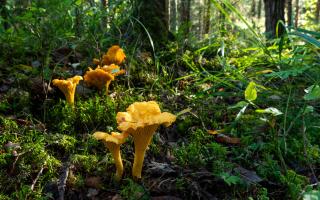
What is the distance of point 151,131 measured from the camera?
207cm

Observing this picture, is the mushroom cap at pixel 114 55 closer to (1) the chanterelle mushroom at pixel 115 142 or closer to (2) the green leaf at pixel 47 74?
(2) the green leaf at pixel 47 74

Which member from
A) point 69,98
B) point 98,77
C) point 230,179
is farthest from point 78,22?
point 230,179

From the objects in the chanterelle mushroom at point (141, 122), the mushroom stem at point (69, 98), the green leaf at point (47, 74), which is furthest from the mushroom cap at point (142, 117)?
the green leaf at point (47, 74)

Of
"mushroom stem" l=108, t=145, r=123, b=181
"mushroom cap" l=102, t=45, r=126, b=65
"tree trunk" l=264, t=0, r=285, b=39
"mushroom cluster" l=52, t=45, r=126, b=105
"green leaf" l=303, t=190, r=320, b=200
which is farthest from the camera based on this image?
"tree trunk" l=264, t=0, r=285, b=39

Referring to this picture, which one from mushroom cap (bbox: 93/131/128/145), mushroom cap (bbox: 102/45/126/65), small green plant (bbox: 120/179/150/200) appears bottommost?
small green plant (bbox: 120/179/150/200)

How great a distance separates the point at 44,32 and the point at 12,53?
483 millimetres

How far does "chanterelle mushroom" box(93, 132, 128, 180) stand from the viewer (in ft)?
6.61

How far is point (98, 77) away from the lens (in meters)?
3.22

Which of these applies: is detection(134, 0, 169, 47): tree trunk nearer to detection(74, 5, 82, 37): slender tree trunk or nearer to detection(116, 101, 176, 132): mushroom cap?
detection(74, 5, 82, 37): slender tree trunk

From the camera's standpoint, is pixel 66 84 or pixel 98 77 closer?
pixel 66 84

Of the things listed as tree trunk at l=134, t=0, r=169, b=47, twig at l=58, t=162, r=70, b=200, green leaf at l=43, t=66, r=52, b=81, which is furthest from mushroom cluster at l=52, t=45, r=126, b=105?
tree trunk at l=134, t=0, r=169, b=47

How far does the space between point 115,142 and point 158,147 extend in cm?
76

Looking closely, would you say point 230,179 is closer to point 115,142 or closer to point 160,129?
point 115,142

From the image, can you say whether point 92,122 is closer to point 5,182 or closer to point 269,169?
point 5,182
